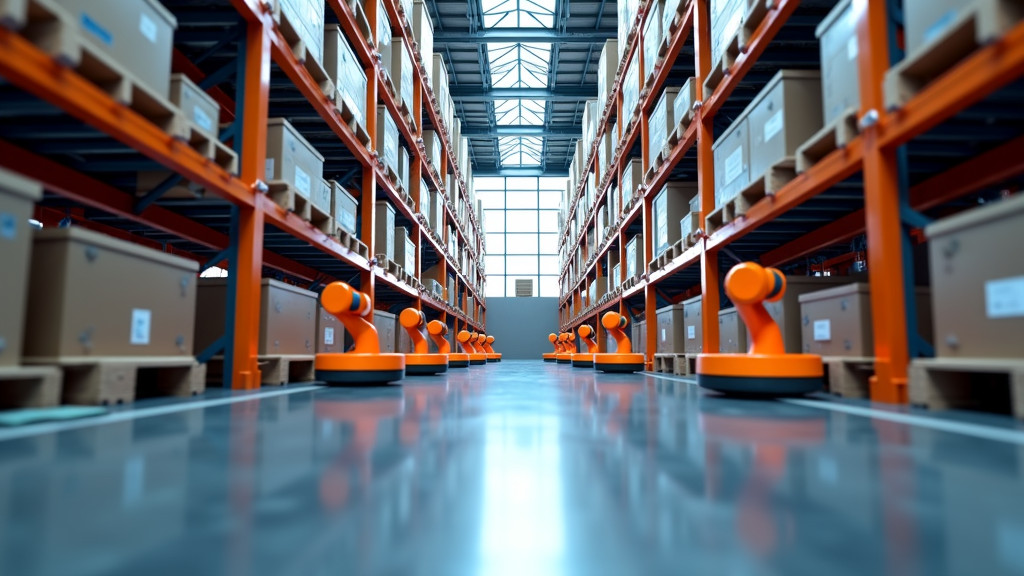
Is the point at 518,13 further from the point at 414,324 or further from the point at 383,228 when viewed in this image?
the point at 414,324

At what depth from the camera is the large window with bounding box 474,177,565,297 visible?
24797 millimetres

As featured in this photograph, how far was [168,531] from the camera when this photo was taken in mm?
878

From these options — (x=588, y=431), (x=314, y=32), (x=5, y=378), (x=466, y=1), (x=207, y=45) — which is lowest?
(x=588, y=431)

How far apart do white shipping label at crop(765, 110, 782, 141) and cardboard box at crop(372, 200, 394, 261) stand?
4763mm

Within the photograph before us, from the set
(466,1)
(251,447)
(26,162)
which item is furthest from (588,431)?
(466,1)

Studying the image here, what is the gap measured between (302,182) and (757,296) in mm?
3595

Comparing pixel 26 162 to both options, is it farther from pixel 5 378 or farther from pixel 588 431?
pixel 588 431

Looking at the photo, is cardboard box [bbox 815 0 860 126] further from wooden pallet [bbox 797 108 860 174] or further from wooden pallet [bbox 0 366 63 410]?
wooden pallet [bbox 0 366 63 410]

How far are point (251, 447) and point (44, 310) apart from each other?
4.61 feet

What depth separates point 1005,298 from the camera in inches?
81.0

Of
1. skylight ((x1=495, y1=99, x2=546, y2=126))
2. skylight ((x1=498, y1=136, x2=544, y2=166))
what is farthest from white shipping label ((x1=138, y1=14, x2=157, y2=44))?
skylight ((x1=498, y1=136, x2=544, y2=166))

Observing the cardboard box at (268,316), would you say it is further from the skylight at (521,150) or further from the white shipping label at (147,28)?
the skylight at (521,150)

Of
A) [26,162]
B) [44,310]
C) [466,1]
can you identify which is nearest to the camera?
[44,310]

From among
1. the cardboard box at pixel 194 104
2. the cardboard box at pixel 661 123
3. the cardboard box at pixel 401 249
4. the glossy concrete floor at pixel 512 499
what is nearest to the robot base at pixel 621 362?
the cardboard box at pixel 661 123
